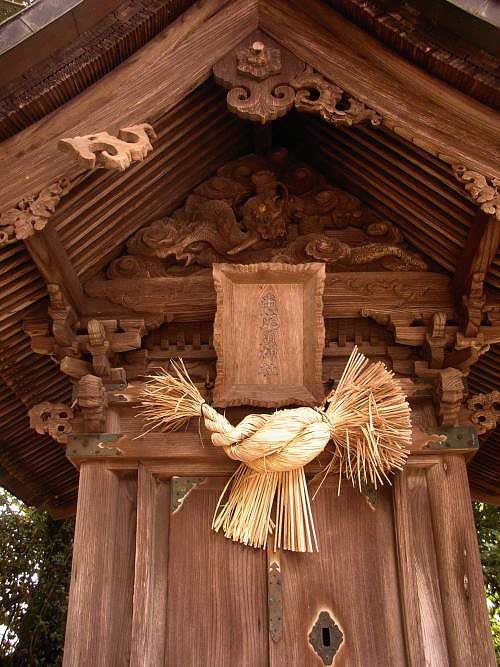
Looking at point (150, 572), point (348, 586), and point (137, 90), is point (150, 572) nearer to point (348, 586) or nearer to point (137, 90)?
point (348, 586)

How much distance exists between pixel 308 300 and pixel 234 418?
2.42 ft

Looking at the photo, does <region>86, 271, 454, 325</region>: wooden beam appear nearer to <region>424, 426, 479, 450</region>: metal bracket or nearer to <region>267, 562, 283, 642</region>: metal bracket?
<region>424, 426, 479, 450</region>: metal bracket

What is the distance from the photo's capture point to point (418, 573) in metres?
3.36

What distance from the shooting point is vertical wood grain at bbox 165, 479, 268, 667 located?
328 cm

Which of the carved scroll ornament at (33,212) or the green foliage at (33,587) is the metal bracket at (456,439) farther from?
the green foliage at (33,587)

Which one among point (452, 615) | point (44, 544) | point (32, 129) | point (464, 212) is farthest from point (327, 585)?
point (44, 544)

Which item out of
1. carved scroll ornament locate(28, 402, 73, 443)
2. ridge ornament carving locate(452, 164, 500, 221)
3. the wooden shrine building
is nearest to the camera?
ridge ornament carving locate(452, 164, 500, 221)

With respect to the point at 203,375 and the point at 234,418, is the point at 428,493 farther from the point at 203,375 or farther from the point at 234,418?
the point at 203,375

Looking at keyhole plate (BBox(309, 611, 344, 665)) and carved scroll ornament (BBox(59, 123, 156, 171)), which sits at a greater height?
carved scroll ornament (BBox(59, 123, 156, 171))

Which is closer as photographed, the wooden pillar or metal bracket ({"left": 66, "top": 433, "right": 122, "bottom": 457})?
the wooden pillar

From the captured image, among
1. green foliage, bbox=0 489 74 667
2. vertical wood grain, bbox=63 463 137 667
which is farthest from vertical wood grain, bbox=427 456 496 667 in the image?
green foliage, bbox=0 489 74 667

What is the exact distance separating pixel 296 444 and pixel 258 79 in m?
1.73

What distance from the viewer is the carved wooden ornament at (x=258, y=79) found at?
323cm

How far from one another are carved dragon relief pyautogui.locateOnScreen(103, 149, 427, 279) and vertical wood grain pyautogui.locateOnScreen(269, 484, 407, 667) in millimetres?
1332
